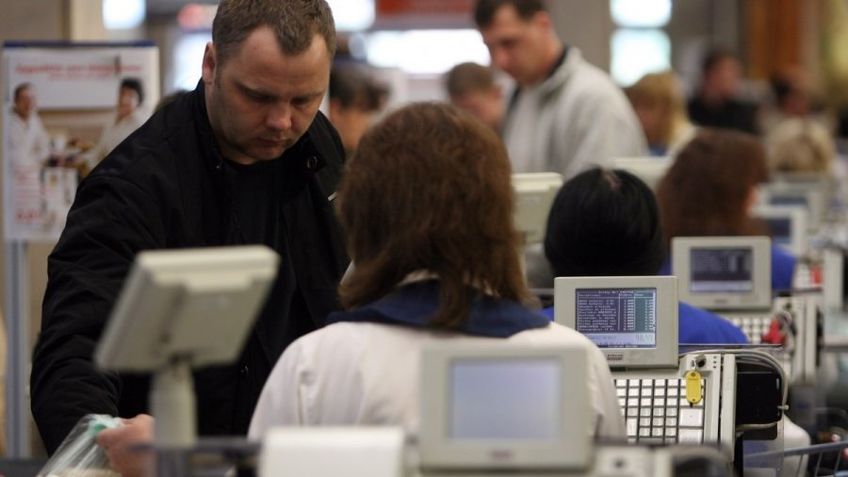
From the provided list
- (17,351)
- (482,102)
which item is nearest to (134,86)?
(17,351)

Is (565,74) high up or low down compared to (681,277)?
up

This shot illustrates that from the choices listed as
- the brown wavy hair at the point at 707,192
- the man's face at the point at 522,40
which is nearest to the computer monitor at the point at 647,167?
the brown wavy hair at the point at 707,192

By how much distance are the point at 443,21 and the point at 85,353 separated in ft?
48.1

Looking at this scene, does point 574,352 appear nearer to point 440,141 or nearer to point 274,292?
point 440,141

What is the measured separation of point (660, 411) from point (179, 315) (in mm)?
1682

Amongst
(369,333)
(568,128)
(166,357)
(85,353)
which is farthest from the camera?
(568,128)

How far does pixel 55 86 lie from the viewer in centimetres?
559

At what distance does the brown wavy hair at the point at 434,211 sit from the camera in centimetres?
252

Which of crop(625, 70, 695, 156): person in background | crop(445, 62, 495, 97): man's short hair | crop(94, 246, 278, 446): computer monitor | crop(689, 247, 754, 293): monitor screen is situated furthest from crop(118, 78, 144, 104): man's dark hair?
crop(625, 70, 695, 156): person in background

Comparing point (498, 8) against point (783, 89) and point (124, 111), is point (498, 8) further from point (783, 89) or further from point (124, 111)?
point (783, 89)

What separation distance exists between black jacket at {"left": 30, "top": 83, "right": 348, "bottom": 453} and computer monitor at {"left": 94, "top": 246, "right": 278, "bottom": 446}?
96cm

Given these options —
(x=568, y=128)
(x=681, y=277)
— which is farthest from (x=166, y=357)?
(x=568, y=128)

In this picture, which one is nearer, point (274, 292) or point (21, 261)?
point (274, 292)

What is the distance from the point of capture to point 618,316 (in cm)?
361
